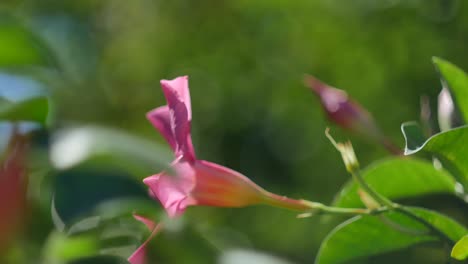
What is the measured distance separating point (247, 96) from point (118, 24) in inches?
40.8

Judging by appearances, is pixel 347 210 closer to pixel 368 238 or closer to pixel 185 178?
pixel 368 238

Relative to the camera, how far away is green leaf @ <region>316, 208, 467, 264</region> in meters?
1.01

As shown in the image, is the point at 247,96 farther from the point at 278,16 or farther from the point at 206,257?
the point at 206,257

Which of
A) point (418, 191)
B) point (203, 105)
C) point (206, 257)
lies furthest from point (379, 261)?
point (203, 105)

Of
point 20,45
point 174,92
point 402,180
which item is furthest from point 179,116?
point 402,180

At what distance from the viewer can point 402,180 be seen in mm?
1147

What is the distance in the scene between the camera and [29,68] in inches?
46.6

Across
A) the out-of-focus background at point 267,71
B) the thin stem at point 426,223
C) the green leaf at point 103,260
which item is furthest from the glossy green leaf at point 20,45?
the out-of-focus background at point 267,71

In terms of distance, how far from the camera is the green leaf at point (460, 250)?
874mm

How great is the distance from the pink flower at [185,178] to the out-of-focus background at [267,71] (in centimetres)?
224

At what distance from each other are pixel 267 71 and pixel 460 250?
3636 mm

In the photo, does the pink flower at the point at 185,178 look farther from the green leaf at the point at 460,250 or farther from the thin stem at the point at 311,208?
the green leaf at the point at 460,250

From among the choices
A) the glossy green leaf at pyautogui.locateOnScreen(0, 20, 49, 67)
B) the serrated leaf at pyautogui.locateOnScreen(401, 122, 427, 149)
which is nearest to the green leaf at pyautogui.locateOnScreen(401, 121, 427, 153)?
the serrated leaf at pyautogui.locateOnScreen(401, 122, 427, 149)

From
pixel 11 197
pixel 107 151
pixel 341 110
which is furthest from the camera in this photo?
pixel 341 110
